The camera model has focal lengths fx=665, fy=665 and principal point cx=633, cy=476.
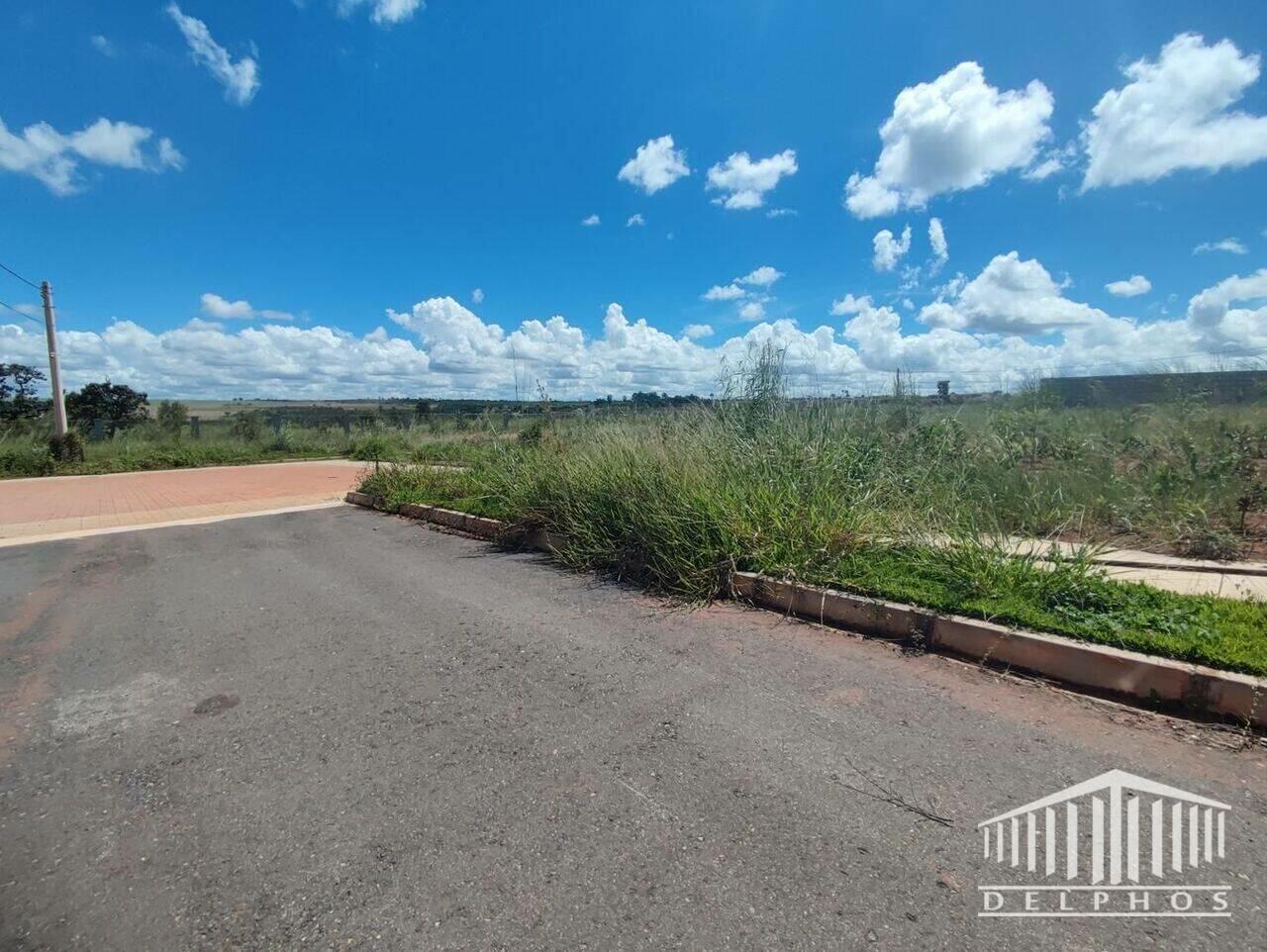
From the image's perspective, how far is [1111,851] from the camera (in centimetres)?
243

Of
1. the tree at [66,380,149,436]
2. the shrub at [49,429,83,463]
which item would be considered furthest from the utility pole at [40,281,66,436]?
the tree at [66,380,149,436]

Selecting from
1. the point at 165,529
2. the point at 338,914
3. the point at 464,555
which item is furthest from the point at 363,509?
the point at 338,914

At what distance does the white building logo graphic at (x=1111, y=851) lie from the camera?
2193 mm

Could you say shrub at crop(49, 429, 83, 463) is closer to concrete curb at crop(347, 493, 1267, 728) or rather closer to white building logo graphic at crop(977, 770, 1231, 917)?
concrete curb at crop(347, 493, 1267, 728)

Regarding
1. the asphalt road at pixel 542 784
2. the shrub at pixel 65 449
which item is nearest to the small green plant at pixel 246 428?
the shrub at pixel 65 449

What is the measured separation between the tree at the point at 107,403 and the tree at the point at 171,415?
2671 millimetres

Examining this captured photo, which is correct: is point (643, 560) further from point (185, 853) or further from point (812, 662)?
point (185, 853)

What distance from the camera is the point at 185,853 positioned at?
2.51 meters

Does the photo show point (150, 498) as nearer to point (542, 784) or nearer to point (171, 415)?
point (542, 784)

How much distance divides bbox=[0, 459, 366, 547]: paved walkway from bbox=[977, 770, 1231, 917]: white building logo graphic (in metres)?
12.4

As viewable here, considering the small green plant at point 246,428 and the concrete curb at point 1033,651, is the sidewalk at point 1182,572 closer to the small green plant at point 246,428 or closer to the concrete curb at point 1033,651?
the concrete curb at point 1033,651

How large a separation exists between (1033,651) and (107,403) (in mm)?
41431

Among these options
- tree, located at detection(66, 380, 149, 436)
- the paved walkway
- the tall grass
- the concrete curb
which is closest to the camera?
the concrete curb

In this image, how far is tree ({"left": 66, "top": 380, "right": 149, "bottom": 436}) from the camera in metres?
32.4
